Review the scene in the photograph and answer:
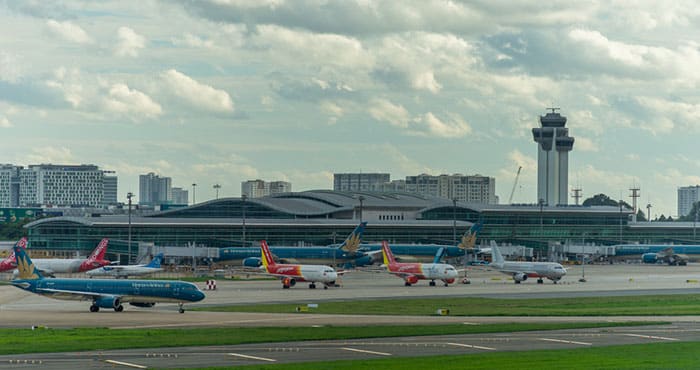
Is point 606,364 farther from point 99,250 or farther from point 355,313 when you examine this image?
point 99,250

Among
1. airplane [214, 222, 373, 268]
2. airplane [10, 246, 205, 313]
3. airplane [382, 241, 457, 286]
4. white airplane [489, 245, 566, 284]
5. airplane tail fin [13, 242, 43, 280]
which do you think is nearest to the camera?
airplane [10, 246, 205, 313]

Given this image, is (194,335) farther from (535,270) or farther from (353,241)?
(353,241)

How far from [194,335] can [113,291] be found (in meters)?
26.0

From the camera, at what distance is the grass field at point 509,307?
108m

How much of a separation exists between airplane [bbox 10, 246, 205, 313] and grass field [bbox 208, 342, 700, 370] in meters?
42.0

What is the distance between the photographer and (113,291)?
106750 millimetres

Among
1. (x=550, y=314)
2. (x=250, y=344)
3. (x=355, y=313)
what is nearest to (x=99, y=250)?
(x=355, y=313)

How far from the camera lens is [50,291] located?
346 ft

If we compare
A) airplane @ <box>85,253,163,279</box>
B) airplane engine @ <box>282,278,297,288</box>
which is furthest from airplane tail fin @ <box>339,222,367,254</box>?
airplane engine @ <box>282,278,297,288</box>

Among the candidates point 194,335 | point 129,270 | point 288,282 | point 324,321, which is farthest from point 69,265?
point 194,335

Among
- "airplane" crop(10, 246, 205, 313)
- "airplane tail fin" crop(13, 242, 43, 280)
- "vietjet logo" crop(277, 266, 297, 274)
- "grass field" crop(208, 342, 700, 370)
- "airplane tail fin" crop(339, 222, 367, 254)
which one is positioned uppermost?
"airplane tail fin" crop(339, 222, 367, 254)

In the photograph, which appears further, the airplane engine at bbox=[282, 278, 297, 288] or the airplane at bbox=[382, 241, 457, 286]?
the airplane at bbox=[382, 241, 457, 286]

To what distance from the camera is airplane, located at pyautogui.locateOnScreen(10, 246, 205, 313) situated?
106m

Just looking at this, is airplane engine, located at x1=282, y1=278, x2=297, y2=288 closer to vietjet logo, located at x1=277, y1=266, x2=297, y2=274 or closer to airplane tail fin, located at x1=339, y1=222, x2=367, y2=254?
vietjet logo, located at x1=277, y1=266, x2=297, y2=274
